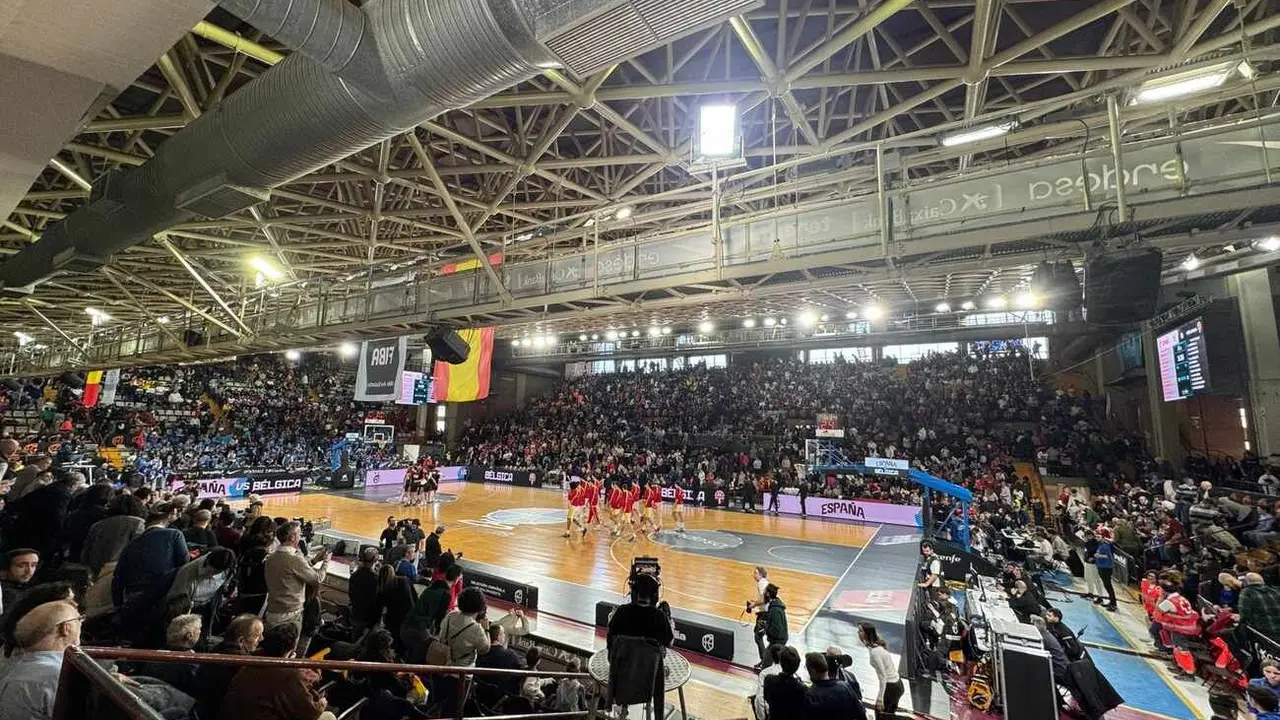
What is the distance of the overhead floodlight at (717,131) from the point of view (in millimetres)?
7000

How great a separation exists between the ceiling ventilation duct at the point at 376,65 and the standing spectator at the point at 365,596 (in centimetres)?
406

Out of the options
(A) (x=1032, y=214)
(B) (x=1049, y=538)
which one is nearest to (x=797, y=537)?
(B) (x=1049, y=538)

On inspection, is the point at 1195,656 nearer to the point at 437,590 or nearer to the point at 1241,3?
the point at 1241,3

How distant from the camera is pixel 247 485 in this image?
73.8 feet

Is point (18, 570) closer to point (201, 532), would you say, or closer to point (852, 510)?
point (201, 532)

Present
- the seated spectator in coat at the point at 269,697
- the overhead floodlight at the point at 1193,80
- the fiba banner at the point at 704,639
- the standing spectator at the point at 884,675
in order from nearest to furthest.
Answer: the seated spectator in coat at the point at 269,697, the overhead floodlight at the point at 1193,80, the standing spectator at the point at 884,675, the fiba banner at the point at 704,639

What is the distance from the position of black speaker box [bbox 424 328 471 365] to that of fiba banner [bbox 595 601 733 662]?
5446mm

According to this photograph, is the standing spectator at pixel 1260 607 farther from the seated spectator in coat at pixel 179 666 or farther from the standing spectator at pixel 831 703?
the seated spectator in coat at pixel 179 666

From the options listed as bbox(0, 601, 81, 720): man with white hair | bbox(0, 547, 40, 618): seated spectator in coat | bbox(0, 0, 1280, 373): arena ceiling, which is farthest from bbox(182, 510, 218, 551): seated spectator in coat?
bbox(0, 601, 81, 720): man with white hair

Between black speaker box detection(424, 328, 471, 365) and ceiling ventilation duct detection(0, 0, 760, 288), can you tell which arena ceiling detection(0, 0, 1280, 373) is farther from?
ceiling ventilation duct detection(0, 0, 760, 288)

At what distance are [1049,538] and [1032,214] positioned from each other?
12759 mm

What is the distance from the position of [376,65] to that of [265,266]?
11557mm

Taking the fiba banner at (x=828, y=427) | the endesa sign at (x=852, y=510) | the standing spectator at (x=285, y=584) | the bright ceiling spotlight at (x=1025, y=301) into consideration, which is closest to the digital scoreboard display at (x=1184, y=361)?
the endesa sign at (x=852, y=510)

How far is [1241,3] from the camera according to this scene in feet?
18.4
